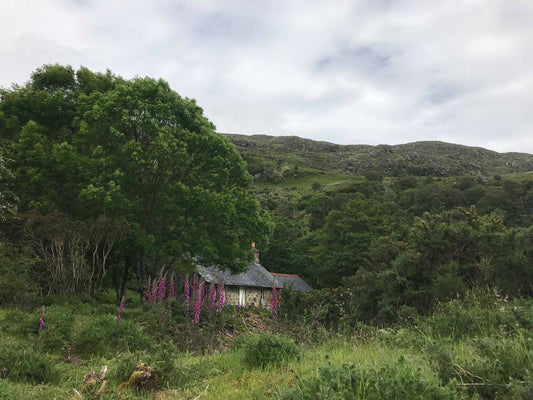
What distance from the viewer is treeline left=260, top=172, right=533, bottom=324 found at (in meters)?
13.7

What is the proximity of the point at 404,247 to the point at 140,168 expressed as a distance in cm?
1720

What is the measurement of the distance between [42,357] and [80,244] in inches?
493

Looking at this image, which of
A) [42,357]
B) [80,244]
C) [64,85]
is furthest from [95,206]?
[42,357]

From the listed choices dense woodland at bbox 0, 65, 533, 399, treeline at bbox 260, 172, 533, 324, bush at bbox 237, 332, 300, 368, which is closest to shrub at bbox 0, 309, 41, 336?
→ dense woodland at bbox 0, 65, 533, 399

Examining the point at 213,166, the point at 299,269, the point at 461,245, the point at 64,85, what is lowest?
the point at 299,269

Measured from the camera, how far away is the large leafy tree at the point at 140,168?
18.2 metres

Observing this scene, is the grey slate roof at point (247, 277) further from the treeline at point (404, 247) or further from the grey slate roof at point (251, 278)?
the treeline at point (404, 247)

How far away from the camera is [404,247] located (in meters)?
25.2

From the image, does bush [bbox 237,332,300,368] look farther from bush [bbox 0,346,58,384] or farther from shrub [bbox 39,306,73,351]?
shrub [bbox 39,306,73,351]

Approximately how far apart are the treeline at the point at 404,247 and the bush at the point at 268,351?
3.03 meters

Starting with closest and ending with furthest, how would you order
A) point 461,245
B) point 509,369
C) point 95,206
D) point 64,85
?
1. point 509,369
2. point 461,245
3. point 95,206
4. point 64,85

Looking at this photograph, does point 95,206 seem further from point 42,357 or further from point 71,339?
point 42,357

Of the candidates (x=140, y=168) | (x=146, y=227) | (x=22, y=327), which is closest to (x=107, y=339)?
(x=22, y=327)

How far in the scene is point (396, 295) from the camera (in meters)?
16.1
